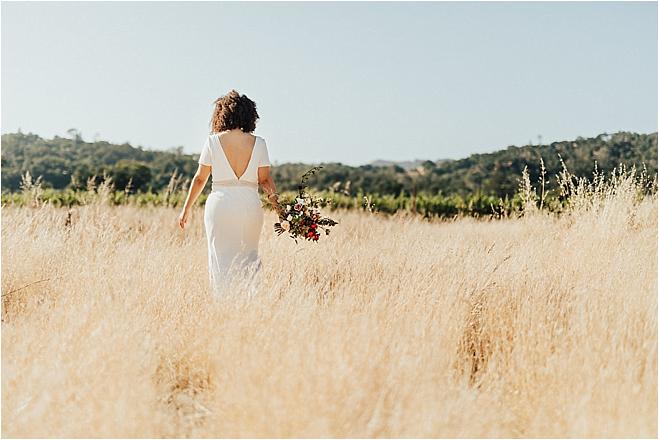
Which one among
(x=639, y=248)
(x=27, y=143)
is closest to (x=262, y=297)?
(x=639, y=248)

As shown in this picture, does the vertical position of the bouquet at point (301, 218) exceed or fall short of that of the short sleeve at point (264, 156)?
it falls short

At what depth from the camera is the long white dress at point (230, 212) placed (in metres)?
5.87

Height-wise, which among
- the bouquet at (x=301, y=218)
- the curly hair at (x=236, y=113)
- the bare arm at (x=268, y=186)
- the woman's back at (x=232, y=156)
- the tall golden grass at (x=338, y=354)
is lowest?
the tall golden grass at (x=338, y=354)

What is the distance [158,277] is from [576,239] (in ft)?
15.2

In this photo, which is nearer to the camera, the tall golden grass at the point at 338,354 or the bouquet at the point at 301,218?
the tall golden grass at the point at 338,354

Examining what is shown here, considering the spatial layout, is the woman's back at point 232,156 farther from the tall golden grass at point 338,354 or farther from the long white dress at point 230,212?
the tall golden grass at point 338,354

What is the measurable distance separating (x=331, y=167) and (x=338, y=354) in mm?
34130

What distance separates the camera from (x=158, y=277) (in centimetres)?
541

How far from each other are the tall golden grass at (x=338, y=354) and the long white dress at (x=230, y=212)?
0.28 metres

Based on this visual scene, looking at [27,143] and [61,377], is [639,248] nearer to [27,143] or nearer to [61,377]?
[61,377]

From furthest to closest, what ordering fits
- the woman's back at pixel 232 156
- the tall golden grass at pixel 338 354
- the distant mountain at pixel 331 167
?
1. the distant mountain at pixel 331 167
2. the woman's back at pixel 232 156
3. the tall golden grass at pixel 338 354

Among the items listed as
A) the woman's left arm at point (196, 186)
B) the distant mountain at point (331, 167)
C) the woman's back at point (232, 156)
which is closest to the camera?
the woman's back at point (232, 156)

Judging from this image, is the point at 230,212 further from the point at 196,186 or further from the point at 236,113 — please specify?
the point at 236,113

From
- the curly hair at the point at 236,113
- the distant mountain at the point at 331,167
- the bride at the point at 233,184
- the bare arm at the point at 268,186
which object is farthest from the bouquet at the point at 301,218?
the distant mountain at the point at 331,167
